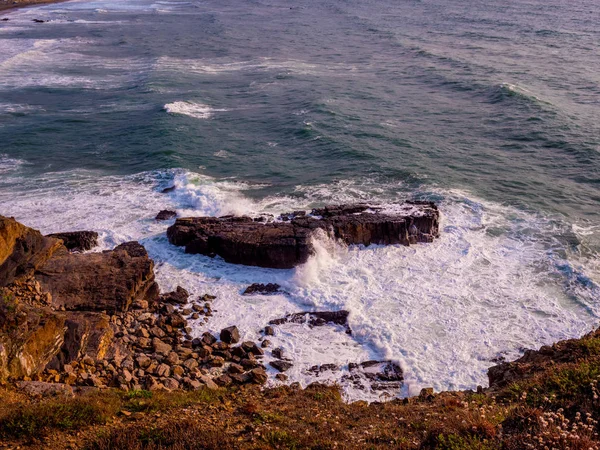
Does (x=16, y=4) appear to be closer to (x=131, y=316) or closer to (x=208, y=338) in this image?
(x=131, y=316)

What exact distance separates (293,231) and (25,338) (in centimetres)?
1169

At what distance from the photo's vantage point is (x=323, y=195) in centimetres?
2967

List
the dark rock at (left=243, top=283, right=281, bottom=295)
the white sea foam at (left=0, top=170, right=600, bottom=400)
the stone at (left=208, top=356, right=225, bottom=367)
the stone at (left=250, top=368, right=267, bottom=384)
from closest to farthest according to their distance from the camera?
the stone at (left=250, top=368, right=267, bottom=384)
the stone at (left=208, top=356, right=225, bottom=367)
the white sea foam at (left=0, top=170, right=600, bottom=400)
the dark rock at (left=243, top=283, right=281, bottom=295)

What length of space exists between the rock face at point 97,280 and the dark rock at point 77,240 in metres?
2.64

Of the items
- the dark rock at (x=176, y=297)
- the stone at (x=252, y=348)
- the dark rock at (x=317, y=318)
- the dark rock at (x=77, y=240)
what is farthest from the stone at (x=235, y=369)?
the dark rock at (x=77, y=240)

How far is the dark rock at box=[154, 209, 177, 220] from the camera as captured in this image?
26703 mm

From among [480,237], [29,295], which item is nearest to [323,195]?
[480,237]

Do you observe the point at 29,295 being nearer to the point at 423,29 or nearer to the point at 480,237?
the point at 480,237

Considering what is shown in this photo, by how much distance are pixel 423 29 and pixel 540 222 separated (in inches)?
2344

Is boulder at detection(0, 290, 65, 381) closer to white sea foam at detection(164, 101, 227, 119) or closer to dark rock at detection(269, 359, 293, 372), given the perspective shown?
dark rock at detection(269, 359, 293, 372)

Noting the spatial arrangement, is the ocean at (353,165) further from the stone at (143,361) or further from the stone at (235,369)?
the stone at (143,361)

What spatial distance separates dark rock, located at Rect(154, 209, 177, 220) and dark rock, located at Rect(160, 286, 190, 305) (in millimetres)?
6815

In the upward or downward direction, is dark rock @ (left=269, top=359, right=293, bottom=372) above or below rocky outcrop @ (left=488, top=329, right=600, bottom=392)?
below

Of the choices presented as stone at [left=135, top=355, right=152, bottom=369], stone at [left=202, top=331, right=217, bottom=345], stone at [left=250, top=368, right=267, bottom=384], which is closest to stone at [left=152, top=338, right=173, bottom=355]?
stone at [left=135, top=355, right=152, bottom=369]
